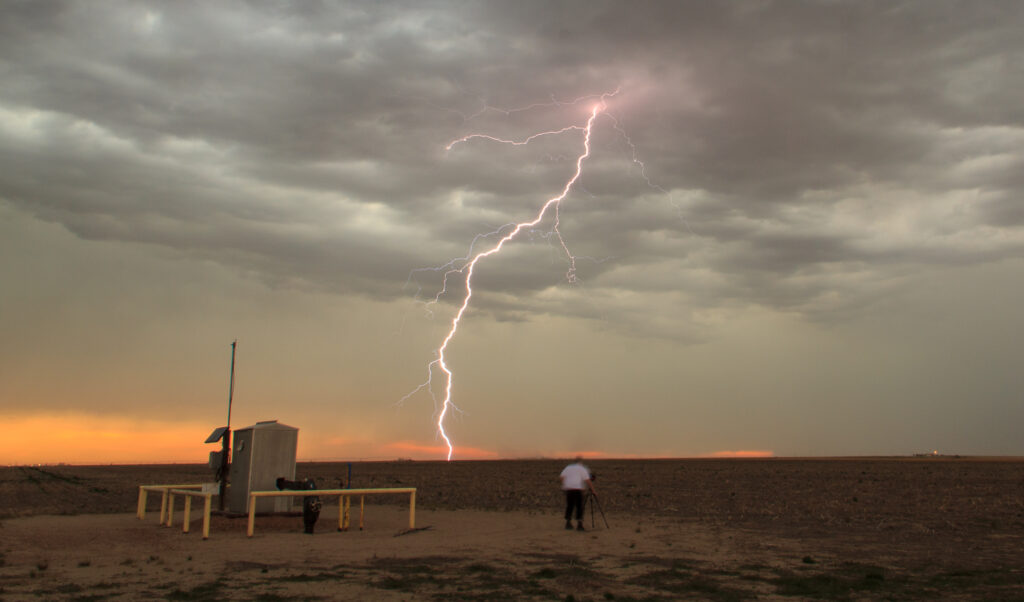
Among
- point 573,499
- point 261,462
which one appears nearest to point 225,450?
point 261,462

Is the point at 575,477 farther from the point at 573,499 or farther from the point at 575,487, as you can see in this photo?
the point at 573,499

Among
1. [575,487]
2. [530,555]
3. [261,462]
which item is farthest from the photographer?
[261,462]

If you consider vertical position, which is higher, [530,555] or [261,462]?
[261,462]

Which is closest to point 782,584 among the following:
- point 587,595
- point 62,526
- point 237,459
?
point 587,595

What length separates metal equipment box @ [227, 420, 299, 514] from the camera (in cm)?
1847

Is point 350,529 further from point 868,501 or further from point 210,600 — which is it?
point 868,501

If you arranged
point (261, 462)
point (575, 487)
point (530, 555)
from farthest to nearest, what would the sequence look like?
point (261, 462), point (575, 487), point (530, 555)

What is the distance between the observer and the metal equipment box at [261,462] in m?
18.5

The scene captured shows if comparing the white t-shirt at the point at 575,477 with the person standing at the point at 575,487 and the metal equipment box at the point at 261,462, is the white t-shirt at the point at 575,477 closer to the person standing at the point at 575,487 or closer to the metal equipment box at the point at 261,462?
the person standing at the point at 575,487

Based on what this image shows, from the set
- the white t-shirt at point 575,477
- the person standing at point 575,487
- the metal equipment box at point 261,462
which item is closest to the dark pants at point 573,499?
the person standing at point 575,487

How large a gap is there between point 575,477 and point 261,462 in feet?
25.0

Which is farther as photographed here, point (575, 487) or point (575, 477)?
point (575, 477)

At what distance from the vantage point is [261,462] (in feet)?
61.0

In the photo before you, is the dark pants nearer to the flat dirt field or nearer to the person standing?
the person standing
